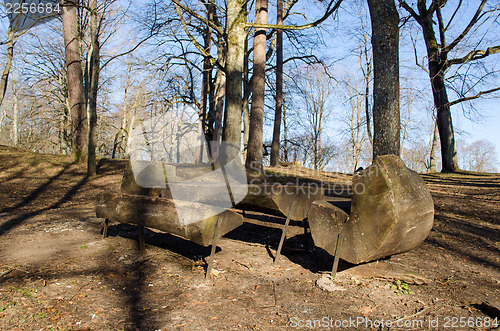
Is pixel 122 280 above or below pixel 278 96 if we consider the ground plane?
below

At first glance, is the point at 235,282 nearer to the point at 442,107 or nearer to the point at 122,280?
the point at 122,280

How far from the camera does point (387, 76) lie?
17.2ft

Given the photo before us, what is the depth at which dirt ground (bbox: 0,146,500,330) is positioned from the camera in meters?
2.35

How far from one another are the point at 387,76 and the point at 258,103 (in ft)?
16.9

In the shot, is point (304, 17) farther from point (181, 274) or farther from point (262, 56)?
point (181, 274)

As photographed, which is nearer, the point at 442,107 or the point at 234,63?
the point at 234,63

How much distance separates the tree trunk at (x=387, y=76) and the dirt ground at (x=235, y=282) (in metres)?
1.57

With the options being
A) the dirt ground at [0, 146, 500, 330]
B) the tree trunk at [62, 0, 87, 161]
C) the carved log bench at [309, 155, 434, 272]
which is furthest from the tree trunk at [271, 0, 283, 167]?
the carved log bench at [309, 155, 434, 272]

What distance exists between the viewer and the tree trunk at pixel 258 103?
375 inches

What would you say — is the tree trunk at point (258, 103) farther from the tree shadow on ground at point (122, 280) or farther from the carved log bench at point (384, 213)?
the carved log bench at point (384, 213)

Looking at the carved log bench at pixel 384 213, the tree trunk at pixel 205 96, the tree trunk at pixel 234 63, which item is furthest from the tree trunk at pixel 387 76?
the tree trunk at pixel 205 96

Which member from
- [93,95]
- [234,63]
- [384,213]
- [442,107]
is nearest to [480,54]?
[442,107]

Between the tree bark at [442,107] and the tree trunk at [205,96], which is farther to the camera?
the tree trunk at [205,96]

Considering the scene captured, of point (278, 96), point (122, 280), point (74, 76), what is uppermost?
point (278, 96)
